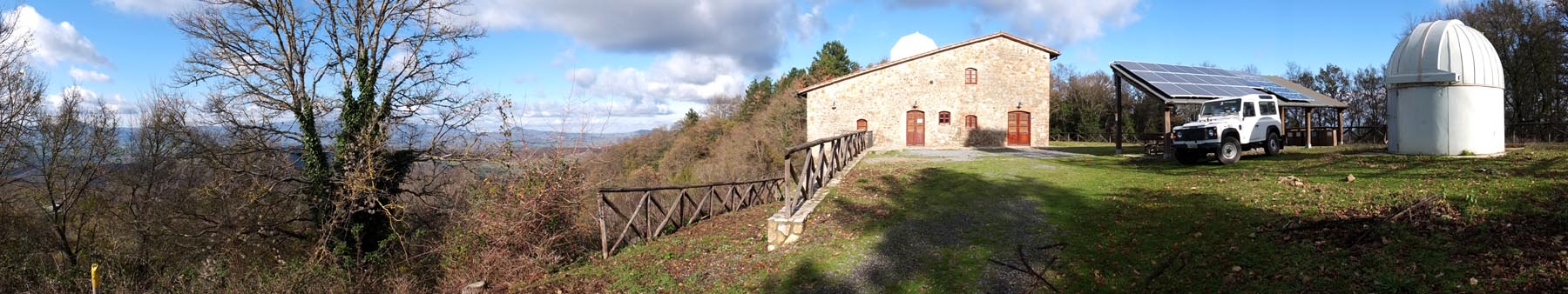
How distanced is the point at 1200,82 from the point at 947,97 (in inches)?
367

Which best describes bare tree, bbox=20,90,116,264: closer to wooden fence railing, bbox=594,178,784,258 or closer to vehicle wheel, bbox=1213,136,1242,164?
wooden fence railing, bbox=594,178,784,258

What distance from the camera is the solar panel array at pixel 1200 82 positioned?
17.9 m

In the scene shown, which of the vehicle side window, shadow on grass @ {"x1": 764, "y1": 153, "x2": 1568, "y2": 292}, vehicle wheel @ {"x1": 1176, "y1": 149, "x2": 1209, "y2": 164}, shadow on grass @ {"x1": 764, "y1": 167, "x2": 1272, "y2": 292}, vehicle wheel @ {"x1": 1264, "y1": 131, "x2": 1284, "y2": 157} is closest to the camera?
shadow on grass @ {"x1": 764, "y1": 153, "x2": 1568, "y2": 292}

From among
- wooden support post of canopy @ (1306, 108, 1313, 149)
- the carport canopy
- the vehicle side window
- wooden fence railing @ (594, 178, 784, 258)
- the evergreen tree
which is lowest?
wooden fence railing @ (594, 178, 784, 258)

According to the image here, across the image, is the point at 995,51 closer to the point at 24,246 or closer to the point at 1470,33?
the point at 1470,33

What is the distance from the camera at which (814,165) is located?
39.5ft

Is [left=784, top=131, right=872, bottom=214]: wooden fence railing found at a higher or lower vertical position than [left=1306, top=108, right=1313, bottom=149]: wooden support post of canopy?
lower

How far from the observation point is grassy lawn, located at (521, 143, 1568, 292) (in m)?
5.62

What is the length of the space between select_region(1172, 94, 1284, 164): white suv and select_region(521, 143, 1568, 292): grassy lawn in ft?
7.79

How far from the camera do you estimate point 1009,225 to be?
336 inches

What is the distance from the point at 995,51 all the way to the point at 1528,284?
23.2m

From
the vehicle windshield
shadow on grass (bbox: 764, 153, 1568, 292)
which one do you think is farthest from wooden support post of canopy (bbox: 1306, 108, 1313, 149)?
shadow on grass (bbox: 764, 153, 1568, 292)

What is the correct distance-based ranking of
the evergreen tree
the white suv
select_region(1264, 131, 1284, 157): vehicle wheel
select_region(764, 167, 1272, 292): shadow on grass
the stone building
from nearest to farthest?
select_region(764, 167, 1272, 292): shadow on grass, the white suv, select_region(1264, 131, 1284, 157): vehicle wheel, the stone building, the evergreen tree

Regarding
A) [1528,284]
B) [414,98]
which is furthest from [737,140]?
[1528,284]
